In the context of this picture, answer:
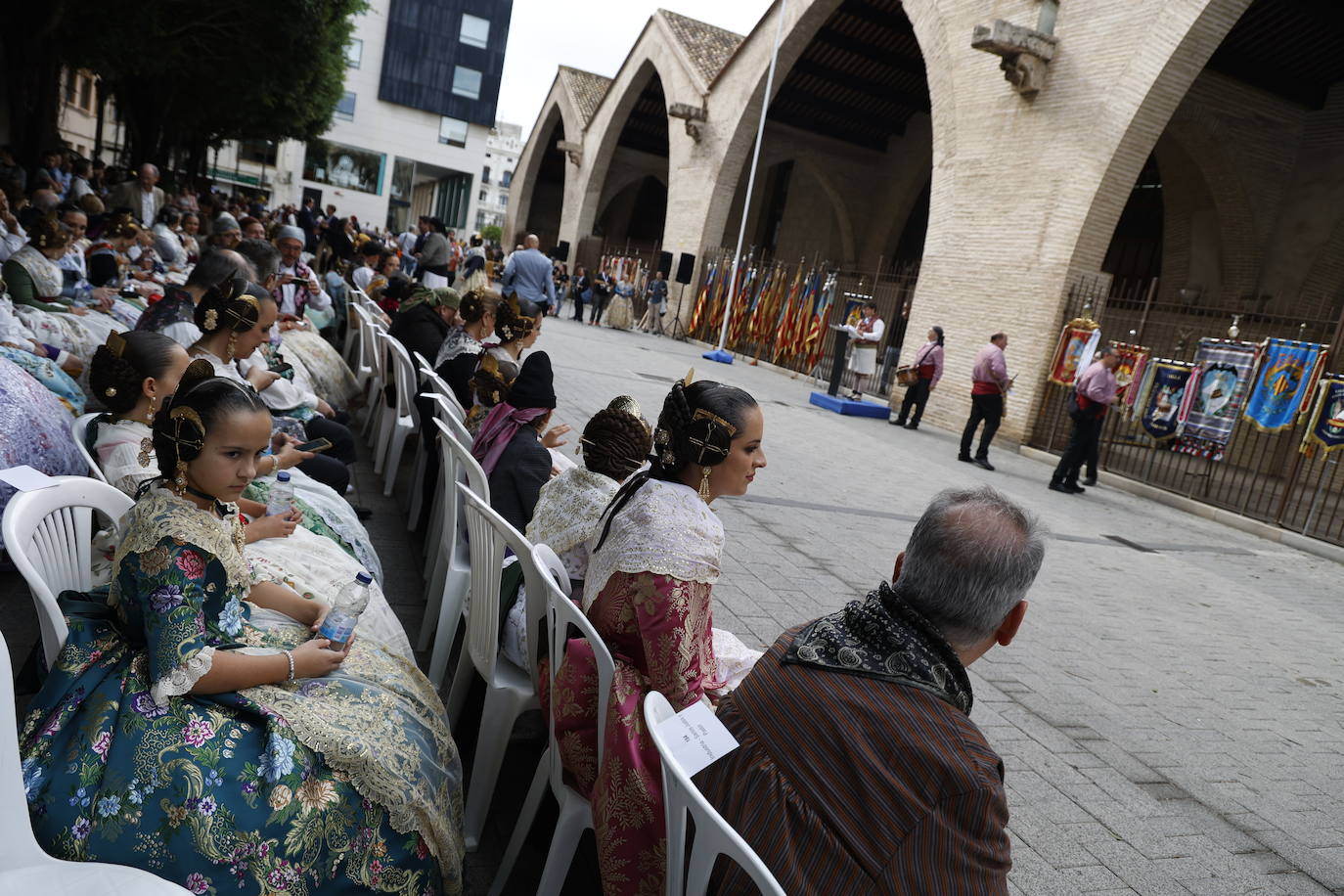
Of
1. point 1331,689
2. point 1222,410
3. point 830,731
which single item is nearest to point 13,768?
point 830,731

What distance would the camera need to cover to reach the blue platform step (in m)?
13.6

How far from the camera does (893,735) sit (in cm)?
140

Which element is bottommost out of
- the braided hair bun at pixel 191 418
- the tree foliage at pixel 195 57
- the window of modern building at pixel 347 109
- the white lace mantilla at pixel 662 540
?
the white lace mantilla at pixel 662 540

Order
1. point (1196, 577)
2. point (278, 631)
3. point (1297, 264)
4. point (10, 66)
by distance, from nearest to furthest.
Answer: point (278, 631) → point (1196, 577) → point (10, 66) → point (1297, 264)

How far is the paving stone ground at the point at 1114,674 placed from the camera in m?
2.93

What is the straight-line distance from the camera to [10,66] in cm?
1351

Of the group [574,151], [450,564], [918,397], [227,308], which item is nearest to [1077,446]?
[918,397]

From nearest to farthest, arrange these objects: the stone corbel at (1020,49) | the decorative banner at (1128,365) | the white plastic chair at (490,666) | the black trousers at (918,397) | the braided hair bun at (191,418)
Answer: the braided hair bun at (191,418), the white plastic chair at (490,666), the decorative banner at (1128,365), the stone corbel at (1020,49), the black trousers at (918,397)

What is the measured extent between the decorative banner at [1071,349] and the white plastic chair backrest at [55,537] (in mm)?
11743

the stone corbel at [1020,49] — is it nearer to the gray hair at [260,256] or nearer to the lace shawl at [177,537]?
the gray hair at [260,256]

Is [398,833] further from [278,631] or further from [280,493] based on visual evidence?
[280,493]

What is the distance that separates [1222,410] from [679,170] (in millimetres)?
16304

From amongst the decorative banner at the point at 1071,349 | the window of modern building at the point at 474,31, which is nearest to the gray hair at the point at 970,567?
the decorative banner at the point at 1071,349

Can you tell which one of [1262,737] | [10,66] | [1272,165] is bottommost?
[1262,737]
